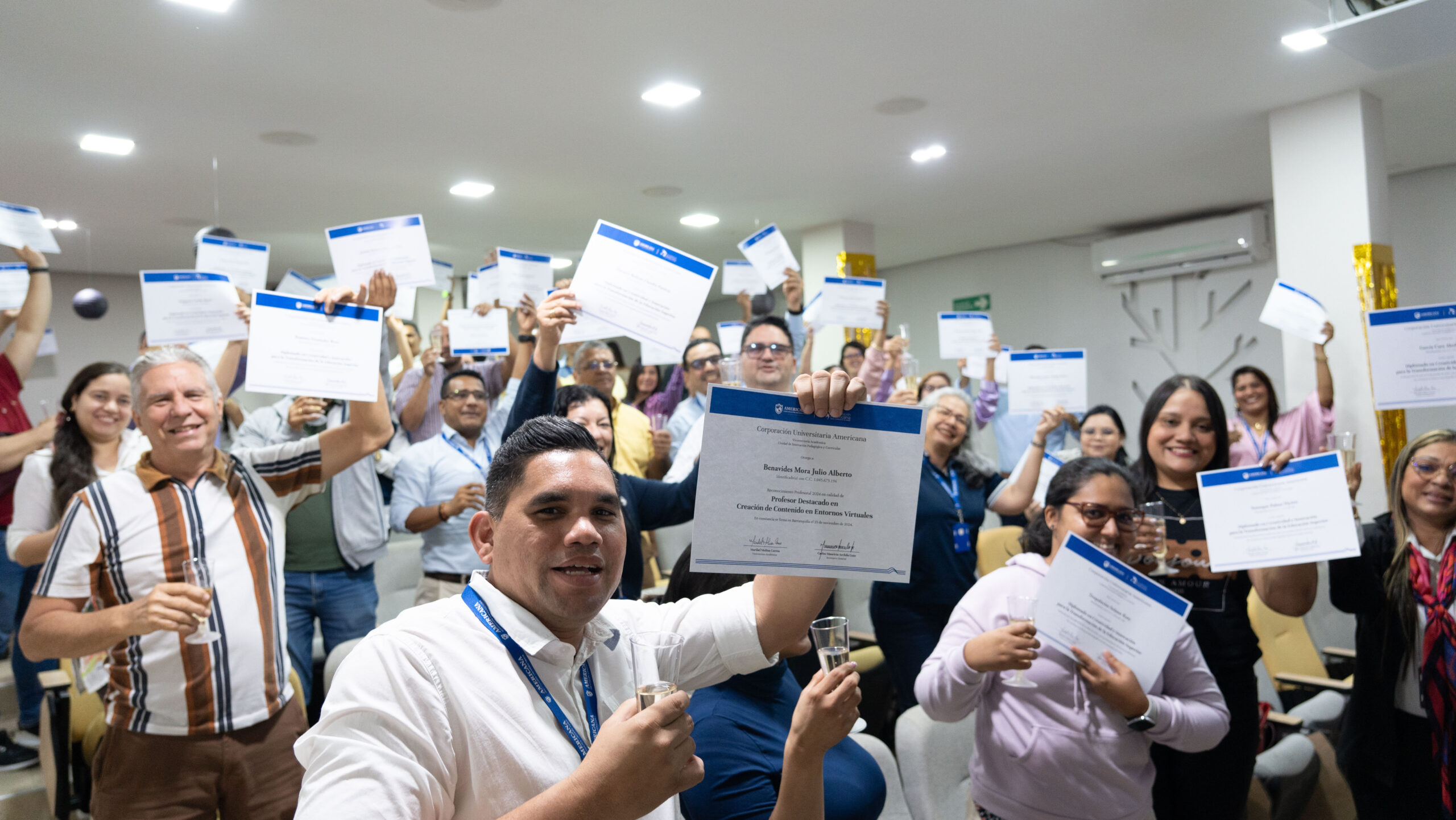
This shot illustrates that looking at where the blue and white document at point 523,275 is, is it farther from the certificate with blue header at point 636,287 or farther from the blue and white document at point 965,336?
the blue and white document at point 965,336

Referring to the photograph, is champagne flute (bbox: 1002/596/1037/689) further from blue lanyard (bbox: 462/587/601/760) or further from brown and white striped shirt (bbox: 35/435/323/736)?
brown and white striped shirt (bbox: 35/435/323/736)

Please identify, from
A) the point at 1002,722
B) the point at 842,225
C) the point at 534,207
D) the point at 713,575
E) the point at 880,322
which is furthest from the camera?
the point at 842,225

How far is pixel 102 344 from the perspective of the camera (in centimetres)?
1062

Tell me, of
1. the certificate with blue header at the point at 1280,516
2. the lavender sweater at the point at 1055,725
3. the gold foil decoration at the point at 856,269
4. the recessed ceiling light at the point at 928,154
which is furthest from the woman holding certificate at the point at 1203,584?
the gold foil decoration at the point at 856,269

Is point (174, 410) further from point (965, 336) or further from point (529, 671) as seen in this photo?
point (965, 336)

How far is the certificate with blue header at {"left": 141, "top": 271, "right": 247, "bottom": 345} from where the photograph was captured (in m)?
3.24

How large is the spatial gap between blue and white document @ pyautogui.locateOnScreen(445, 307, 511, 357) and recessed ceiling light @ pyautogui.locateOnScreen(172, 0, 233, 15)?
1597 millimetres

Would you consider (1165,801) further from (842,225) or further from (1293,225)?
(842,225)

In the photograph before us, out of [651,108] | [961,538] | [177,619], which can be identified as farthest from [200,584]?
[651,108]

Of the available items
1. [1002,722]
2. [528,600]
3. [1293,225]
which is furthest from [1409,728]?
[1293,225]

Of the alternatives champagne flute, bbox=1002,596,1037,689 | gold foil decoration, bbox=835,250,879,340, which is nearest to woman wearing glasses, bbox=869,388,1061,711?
champagne flute, bbox=1002,596,1037,689

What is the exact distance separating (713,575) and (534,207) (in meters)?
6.38

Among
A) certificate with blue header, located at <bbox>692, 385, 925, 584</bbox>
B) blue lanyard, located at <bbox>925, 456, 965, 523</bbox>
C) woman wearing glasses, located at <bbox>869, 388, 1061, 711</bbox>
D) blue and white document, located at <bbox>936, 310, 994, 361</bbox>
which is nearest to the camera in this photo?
certificate with blue header, located at <bbox>692, 385, 925, 584</bbox>

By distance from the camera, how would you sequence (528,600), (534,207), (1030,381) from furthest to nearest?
(534,207) → (1030,381) → (528,600)
